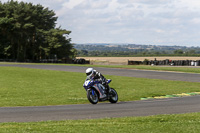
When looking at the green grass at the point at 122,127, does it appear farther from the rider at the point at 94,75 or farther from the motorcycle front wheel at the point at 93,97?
the motorcycle front wheel at the point at 93,97

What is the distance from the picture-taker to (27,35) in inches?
3661

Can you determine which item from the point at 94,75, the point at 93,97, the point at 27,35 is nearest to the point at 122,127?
the point at 94,75

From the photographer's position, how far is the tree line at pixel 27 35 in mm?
88375

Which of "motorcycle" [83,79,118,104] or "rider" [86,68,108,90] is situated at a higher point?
"rider" [86,68,108,90]

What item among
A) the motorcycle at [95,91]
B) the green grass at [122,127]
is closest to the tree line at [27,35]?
the motorcycle at [95,91]

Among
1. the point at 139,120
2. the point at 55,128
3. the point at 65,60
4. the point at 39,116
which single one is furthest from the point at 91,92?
the point at 65,60

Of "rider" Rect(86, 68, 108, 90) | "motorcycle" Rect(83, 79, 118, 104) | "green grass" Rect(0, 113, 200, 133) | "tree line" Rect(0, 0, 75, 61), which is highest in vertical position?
"tree line" Rect(0, 0, 75, 61)

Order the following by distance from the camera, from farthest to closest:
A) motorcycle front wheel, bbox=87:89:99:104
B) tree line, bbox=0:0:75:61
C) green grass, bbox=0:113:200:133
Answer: tree line, bbox=0:0:75:61, motorcycle front wheel, bbox=87:89:99:104, green grass, bbox=0:113:200:133

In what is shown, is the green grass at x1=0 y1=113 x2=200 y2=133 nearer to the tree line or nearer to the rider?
the rider

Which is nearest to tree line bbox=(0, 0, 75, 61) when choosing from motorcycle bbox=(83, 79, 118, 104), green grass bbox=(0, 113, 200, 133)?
motorcycle bbox=(83, 79, 118, 104)

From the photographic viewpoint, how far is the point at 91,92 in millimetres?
15914

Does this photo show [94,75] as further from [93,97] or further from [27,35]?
[27,35]

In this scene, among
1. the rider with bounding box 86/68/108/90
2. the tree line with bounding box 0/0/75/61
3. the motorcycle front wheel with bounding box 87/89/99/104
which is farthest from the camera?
the tree line with bounding box 0/0/75/61

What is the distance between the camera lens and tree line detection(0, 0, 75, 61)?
290ft
